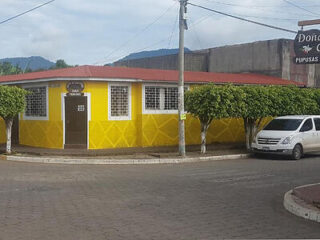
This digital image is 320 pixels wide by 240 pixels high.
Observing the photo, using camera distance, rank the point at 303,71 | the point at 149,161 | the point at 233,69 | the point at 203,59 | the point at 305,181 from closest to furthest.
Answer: the point at 305,181
the point at 149,161
the point at 303,71
the point at 233,69
the point at 203,59

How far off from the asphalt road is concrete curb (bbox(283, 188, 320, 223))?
0.44 feet

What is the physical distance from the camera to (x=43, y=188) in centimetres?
1048

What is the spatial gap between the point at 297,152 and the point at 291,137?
2.27ft

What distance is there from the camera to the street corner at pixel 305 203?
760cm

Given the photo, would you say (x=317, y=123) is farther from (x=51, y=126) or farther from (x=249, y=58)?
(x=249, y=58)

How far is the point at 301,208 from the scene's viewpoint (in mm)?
7871

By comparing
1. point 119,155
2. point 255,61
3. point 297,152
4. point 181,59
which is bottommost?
point 119,155

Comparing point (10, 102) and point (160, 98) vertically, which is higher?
point (160, 98)

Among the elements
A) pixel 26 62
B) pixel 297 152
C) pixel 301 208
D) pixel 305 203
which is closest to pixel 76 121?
pixel 297 152

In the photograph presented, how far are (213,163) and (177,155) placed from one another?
6.05 feet

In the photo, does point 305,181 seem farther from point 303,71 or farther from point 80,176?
point 303,71

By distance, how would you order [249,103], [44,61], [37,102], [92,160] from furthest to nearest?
[44,61] → [37,102] → [249,103] → [92,160]

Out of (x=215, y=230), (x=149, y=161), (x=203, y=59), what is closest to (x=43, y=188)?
(x=215, y=230)

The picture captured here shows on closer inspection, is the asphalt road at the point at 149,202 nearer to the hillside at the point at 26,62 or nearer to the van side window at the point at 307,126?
the van side window at the point at 307,126
